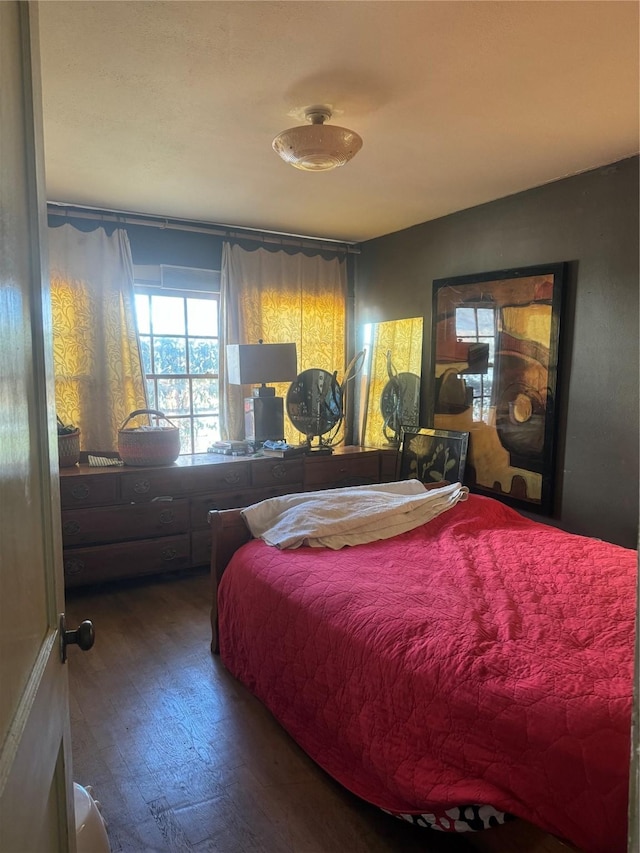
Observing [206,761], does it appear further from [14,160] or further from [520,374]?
[520,374]

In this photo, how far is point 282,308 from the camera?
14.3 feet

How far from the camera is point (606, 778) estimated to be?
1.16 m

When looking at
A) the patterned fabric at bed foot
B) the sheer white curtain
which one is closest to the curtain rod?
the sheer white curtain

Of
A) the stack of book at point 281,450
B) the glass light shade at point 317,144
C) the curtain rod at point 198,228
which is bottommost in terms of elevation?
the stack of book at point 281,450

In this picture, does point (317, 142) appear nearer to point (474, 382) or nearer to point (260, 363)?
point (260, 363)

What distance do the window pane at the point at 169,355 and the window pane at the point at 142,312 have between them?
0.11 meters

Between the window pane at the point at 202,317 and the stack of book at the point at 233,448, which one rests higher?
the window pane at the point at 202,317

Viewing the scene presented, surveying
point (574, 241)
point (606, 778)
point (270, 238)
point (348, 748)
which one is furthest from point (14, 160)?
point (270, 238)

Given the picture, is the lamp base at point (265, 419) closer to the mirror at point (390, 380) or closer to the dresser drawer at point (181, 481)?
the dresser drawer at point (181, 481)

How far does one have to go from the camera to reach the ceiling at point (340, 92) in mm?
1661

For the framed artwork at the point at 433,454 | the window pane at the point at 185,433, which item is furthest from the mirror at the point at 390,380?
the window pane at the point at 185,433

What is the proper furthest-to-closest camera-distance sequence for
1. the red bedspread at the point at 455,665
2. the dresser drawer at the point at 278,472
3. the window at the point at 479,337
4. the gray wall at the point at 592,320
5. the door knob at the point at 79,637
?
1. the dresser drawer at the point at 278,472
2. the window at the point at 479,337
3. the gray wall at the point at 592,320
4. the red bedspread at the point at 455,665
5. the door knob at the point at 79,637

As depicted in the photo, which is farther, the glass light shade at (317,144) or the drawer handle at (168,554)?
the drawer handle at (168,554)

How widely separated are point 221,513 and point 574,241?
2.34 metres
